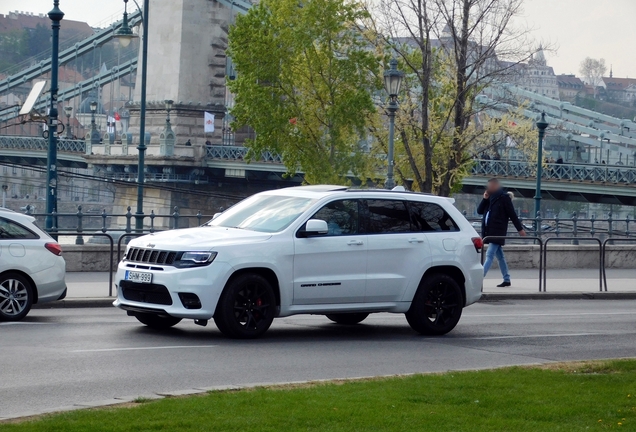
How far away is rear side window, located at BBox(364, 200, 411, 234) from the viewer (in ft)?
43.9

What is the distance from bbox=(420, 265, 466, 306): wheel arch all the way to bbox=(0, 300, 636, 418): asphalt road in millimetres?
589

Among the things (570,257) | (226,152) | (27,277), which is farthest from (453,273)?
(226,152)

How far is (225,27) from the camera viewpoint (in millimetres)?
72062

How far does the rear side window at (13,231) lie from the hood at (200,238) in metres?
2.20

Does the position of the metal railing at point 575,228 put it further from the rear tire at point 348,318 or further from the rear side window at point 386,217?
the rear side window at point 386,217

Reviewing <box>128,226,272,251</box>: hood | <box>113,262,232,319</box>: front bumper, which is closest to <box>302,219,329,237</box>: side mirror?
<box>128,226,272,251</box>: hood

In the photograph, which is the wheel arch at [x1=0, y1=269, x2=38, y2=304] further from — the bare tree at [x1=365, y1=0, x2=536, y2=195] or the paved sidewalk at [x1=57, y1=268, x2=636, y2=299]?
the bare tree at [x1=365, y1=0, x2=536, y2=195]

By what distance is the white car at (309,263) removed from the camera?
12125 mm

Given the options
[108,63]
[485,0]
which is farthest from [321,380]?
[108,63]

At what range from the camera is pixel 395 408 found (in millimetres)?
7820

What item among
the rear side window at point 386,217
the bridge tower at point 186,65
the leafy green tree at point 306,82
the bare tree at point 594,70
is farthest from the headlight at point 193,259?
the bare tree at point 594,70

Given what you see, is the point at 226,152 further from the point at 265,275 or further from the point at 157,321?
the point at 265,275

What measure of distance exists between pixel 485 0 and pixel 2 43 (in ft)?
275

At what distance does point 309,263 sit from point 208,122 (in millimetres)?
59147
